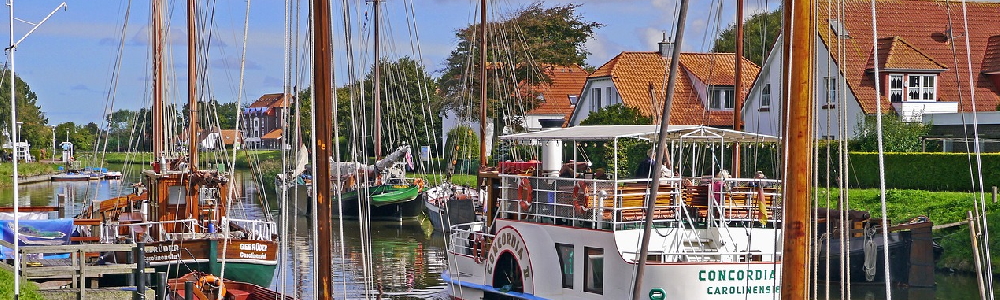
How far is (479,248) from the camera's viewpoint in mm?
24031

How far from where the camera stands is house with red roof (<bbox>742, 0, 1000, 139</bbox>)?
153 ft

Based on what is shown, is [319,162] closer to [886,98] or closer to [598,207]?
[598,207]

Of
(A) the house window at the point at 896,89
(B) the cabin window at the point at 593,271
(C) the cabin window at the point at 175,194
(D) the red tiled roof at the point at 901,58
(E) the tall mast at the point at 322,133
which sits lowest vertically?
(B) the cabin window at the point at 593,271

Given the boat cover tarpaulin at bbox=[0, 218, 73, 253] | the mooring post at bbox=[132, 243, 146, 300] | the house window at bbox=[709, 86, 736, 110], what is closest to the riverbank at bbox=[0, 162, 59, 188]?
the house window at bbox=[709, 86, 736, 110]

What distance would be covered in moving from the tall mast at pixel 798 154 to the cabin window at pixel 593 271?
29.9ft

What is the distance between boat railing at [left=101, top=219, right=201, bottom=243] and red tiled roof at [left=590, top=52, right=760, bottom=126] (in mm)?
30755

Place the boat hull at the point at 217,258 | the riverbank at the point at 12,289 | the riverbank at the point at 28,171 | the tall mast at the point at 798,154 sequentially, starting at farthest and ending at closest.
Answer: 1. the riverbank at the point at 28,171
2. the boat hull at the point at 217,258
3. the riverbank at the point at 12,289
4. the tall mast at the point at 798,154

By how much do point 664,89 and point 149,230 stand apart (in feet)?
104

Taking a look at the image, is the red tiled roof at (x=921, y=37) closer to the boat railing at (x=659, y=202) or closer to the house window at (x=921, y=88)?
the house window at (x=921, y=88)

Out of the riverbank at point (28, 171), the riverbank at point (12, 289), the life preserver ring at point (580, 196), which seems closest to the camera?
the riverbank at point (12, 289)

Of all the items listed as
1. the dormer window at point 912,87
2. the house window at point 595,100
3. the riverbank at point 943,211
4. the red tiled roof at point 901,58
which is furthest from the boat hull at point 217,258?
the house window at point 595,100

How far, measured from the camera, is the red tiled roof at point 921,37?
47.0 meters

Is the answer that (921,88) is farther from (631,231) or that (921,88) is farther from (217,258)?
(631,231)

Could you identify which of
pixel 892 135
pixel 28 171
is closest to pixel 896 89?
pixel 892 135
